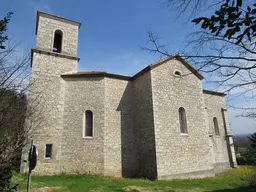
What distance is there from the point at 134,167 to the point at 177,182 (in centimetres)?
315

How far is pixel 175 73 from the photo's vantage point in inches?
523

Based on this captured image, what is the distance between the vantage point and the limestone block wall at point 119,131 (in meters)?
11.7

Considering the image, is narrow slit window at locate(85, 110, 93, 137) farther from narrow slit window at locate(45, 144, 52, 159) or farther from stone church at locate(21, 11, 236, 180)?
narrow slit window at locate(45, 144, 52, 159)

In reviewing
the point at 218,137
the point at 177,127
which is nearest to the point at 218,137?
the point at 218,137

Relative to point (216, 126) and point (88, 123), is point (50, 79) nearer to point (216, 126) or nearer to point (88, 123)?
point (88, 123)

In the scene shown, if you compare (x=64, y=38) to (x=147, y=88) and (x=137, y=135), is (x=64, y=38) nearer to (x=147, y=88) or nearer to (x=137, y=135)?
(x=147, y=88)

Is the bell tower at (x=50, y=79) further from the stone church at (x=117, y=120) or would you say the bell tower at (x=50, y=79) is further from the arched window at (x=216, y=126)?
the arched window at (x=216, y=126)

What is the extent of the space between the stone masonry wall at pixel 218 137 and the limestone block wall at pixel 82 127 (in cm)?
959

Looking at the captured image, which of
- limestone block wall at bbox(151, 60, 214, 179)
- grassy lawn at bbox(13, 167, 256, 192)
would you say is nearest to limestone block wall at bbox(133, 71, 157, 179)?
limestone block wall at bbox(151, 60, 214, 179)

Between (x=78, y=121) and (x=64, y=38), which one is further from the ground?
(x=64, y=38)

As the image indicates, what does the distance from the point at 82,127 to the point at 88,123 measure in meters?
0.49

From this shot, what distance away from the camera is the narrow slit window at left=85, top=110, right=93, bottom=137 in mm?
12141

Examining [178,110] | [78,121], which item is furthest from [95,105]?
[178,110]

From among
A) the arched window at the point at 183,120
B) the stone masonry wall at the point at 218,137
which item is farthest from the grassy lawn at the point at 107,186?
the stone masonry wall at the point at 218,137
